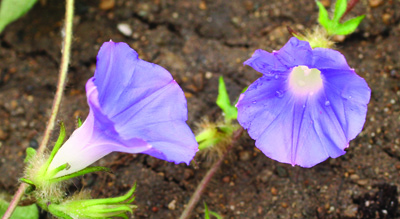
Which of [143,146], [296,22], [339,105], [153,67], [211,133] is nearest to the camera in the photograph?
[143,146]

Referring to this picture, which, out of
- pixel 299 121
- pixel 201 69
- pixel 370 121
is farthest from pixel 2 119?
pixel 370 121

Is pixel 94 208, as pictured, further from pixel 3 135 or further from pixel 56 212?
pixel 3 135

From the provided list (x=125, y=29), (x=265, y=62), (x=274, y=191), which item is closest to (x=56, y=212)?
(x=265, y=62)

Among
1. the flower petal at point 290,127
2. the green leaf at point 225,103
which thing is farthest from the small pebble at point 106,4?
the flower petal at point 290,127

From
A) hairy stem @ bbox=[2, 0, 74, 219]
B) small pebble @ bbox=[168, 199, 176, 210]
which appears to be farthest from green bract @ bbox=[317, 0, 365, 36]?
hairy stem @ bbox=[2, 0, 74, 219]

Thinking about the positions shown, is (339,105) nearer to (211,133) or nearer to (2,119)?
(211,133)

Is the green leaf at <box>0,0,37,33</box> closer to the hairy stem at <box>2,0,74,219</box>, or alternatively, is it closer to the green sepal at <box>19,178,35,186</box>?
the hairy stem at <box>2,0,74,219</box>

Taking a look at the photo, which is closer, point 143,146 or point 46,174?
point 143,146

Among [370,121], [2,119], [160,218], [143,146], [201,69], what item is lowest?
[370,121]
